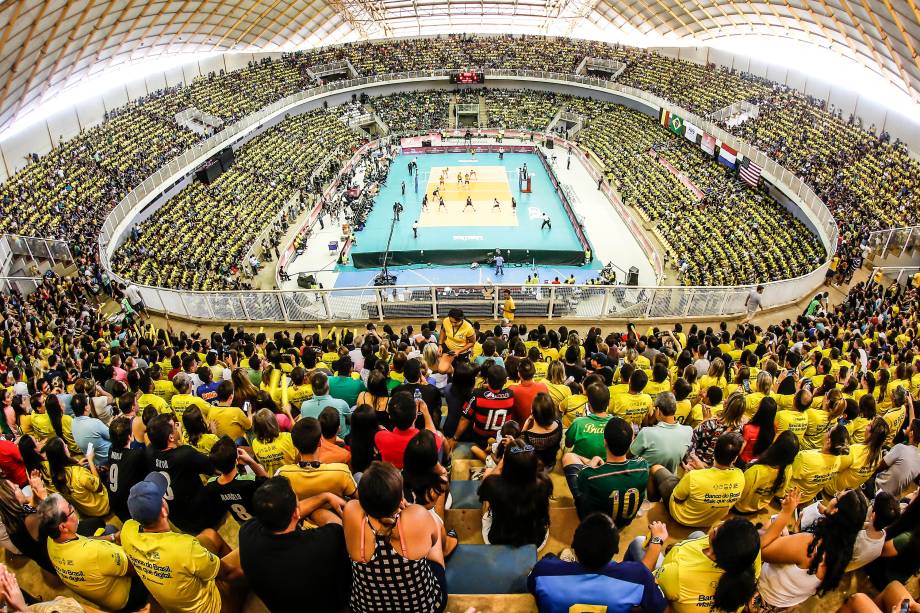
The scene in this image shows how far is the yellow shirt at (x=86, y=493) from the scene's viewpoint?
5.34 meters

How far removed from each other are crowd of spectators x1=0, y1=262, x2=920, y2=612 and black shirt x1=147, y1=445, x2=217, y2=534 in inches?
0.8

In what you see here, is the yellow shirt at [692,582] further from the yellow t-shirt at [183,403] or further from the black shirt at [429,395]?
the yellow t-shirt at [183,403]

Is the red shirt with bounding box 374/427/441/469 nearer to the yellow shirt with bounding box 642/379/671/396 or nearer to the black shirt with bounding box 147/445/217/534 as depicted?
the black shirt with bounding box 147/445/217/534

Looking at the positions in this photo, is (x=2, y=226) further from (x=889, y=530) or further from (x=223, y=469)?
(x=889, y=530)

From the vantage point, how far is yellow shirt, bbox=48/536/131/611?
396 cm

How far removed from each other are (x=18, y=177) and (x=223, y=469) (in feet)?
109

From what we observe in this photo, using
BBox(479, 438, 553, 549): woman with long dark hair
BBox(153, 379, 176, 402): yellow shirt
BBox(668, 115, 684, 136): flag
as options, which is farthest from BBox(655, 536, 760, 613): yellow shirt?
BBox(668, 115, 684, 136): flag

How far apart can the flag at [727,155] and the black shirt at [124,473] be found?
120 ft

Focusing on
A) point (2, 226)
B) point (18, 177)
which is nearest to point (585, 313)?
point (2, 226)

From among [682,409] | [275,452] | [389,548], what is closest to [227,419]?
[275,452]

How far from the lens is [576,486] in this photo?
15.8 ft

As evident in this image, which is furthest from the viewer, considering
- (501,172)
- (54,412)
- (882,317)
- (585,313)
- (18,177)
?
(501,172)

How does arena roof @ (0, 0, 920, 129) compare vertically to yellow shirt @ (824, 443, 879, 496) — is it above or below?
above

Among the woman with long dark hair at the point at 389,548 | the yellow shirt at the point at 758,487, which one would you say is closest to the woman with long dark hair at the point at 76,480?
the woman with long dark hair at the point at 389,548
